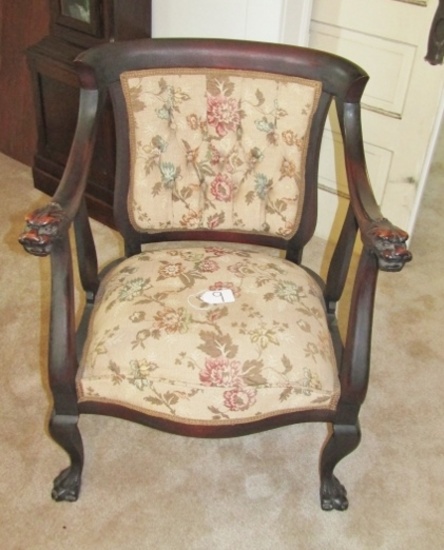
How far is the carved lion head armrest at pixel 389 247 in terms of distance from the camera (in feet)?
3.66

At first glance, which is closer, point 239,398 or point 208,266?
point 239,398

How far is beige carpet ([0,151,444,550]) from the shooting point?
1459mm

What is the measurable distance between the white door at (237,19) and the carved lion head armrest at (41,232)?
1.09m

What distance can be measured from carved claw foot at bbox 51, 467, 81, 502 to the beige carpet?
2 centimetres

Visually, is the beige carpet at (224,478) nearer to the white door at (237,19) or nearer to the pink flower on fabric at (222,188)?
the pink flower on fabric at (222,188)

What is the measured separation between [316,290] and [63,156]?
1365mm

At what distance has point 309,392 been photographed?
1.27m

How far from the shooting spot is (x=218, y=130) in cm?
145

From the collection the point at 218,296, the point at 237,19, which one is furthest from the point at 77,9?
the point at 218,296

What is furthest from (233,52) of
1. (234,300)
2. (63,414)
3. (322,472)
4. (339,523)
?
(339,523)

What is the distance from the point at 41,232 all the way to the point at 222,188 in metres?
0.51

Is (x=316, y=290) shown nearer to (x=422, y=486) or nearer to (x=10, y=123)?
(x=422, y=486)

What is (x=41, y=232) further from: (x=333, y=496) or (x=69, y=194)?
(x=333, y=496)

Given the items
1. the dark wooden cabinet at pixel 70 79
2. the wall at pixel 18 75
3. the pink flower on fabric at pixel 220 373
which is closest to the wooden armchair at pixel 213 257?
the pink flower on fabric at pixel 220 373
